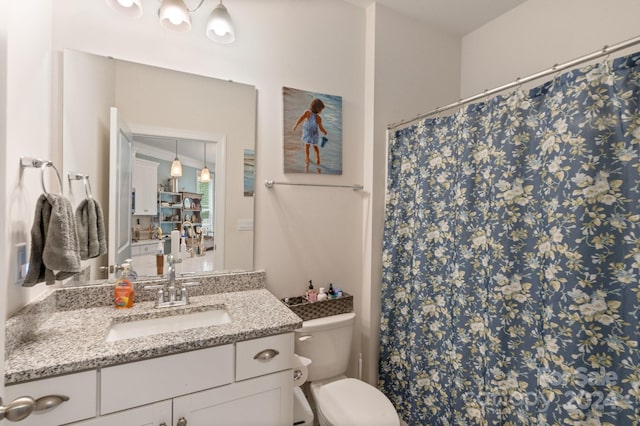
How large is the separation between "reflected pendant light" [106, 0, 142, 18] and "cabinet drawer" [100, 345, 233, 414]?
147 centimetres

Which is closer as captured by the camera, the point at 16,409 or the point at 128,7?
the point at 16,409

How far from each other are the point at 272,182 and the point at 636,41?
5.20ft

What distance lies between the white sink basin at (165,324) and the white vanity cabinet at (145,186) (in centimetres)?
53

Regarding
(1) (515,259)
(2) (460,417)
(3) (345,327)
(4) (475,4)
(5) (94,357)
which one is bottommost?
(2) (460,417)

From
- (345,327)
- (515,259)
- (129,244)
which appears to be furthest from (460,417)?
(129,244)

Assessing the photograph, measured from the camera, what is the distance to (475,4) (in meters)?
2.01

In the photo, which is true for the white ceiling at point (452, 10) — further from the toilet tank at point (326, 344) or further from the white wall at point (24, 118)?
the toilet tank at point (326, 344)

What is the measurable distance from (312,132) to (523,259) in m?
1.31

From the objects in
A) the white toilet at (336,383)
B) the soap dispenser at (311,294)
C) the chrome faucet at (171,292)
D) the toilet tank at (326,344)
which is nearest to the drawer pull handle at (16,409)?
the chrome faucet at (171,292)

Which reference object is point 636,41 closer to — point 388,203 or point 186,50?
point 388,203

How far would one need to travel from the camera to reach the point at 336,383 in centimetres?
172

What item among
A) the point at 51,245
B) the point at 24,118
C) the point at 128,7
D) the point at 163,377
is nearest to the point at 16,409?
the point at 163,377

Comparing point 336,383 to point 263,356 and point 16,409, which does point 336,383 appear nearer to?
point 263,356

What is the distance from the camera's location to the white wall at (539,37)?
62.9 inches
